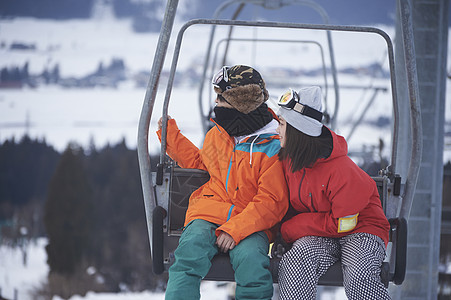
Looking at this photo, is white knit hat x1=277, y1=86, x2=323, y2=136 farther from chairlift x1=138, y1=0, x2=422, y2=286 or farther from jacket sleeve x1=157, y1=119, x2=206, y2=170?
jacket sleeve x1=157, y1=119, x2=206, y2=170

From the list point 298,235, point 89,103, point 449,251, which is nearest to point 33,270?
point 89,103

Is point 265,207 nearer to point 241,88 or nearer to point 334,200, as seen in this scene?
point 334,200

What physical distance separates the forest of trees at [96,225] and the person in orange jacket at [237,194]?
114ft

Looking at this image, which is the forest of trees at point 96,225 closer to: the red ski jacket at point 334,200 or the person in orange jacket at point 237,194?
the person in orange jacket at point 237,194

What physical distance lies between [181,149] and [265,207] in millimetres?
442

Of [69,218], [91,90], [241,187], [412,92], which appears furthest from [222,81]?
[91,90]

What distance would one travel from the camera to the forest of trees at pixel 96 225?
37688 millimetres

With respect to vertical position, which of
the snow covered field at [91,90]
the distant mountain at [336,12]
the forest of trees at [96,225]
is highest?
the distant mountain at [336,12]

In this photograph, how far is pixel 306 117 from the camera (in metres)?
1.78

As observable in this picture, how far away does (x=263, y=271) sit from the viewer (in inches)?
64.9

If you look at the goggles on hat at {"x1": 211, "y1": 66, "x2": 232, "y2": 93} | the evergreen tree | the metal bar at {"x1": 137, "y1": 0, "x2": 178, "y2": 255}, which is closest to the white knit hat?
the goggles on hat at {"x1": 211, "y1": 66, "x2": 232, "y2": 93}

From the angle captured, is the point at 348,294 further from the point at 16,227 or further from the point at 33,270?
the point at 16,227

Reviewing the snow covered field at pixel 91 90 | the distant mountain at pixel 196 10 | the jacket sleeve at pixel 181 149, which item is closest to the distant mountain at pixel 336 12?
the distant mountain at pixel 196 10

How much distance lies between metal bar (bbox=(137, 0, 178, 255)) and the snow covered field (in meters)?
42.8
